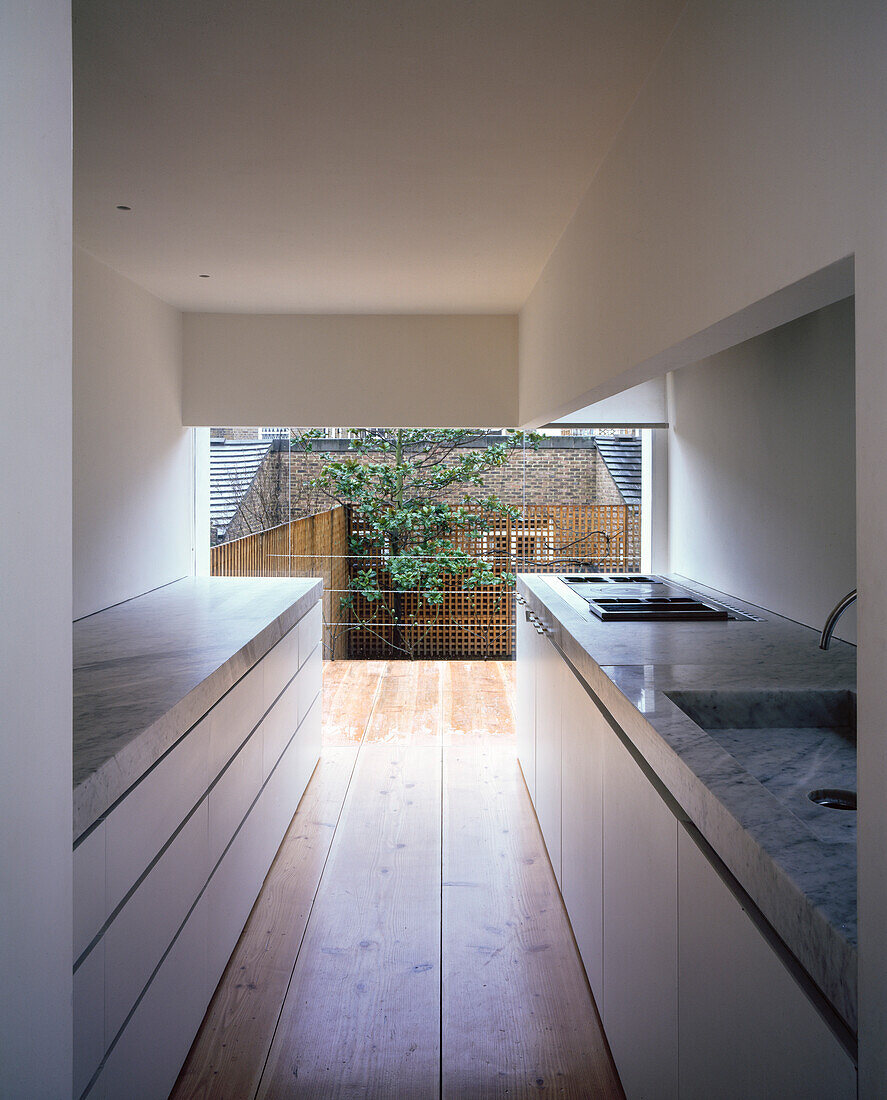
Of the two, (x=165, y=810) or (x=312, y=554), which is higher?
(x=312, y=554)

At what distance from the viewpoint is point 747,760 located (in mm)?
1850

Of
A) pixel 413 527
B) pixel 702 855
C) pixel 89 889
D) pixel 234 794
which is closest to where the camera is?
pixel 702 855

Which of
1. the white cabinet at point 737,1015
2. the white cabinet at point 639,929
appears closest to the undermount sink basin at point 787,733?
the white cabinet at point 639,929

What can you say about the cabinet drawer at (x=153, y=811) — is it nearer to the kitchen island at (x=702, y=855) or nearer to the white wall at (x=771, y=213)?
the kitchen island at (x=702, y=855)

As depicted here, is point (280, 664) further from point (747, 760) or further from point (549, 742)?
point (747, 760)

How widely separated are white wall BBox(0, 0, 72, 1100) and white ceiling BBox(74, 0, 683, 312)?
1002 mm

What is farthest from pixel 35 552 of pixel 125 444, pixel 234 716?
pixel 125 444

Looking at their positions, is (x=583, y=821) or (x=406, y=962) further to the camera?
(x=406, y=962)

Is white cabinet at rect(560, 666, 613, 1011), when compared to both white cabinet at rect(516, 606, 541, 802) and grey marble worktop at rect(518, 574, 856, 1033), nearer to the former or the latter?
grey marble worktop at rect(518, 574, 856, 1033)

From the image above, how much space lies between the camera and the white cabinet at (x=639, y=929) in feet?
5.39

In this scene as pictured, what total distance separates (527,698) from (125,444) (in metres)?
2.33

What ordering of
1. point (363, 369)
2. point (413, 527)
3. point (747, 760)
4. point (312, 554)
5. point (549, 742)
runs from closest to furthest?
point (747, 760), point (549, 742), point (363, 369), point (312, 554), point (413, 527)

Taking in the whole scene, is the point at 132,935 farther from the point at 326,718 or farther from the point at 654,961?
the point at 326,718

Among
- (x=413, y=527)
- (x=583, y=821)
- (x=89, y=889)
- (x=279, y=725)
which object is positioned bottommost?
(x=583, y=821)
